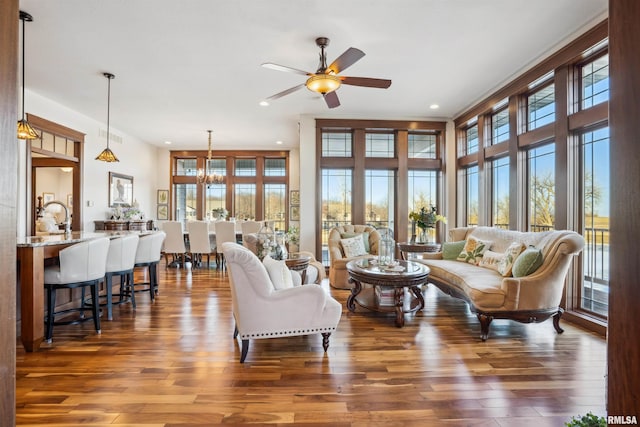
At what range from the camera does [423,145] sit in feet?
21.4

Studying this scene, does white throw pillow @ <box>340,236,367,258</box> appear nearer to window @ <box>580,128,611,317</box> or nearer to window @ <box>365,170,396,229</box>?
window @ <box>365,170,396,229</box>

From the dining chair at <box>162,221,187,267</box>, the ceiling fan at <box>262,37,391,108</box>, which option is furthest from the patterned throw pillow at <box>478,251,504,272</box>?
the dining chair at <box>162,221,187,267</box>

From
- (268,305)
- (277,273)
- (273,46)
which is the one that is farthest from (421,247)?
(273,46)

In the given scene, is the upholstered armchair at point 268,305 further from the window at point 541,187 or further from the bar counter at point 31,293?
the window at point 541,187

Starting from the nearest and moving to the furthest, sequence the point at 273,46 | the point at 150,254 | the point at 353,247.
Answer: the point at 273,46
the point at 150,254
the point at 353,247

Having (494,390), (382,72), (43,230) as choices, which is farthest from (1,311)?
(43,230)

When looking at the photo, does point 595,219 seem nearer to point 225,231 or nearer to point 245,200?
point 225,231

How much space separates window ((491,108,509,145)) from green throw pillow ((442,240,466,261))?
1832mm

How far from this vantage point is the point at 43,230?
4492 millimetres

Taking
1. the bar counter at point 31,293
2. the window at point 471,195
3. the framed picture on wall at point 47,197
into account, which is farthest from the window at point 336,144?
the framed picture on wall at point 47,197

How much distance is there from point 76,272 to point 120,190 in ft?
16.6

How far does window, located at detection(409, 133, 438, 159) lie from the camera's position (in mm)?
6473

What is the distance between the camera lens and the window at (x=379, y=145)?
6375 mm

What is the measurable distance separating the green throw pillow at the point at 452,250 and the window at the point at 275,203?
5498mm
